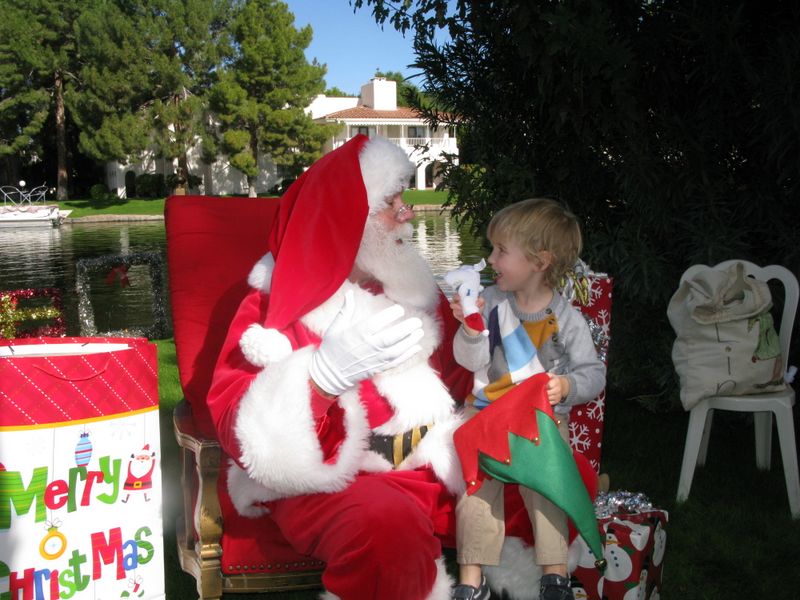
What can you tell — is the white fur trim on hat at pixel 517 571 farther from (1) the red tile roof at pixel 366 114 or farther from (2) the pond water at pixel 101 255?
(1) the red tile roof at pixel 366 114

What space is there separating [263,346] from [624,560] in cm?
127

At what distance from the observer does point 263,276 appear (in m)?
2.32

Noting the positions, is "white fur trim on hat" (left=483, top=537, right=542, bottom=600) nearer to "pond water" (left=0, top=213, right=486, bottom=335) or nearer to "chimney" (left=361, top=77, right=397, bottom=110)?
"pond water" (left=0, top=213, right=486, bottom=335)

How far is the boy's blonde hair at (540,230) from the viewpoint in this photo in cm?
242

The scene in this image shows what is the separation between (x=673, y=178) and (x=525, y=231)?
1.93 metres

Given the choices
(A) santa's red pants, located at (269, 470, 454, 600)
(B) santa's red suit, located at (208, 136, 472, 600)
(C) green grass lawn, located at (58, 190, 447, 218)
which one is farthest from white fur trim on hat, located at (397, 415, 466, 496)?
(C) green grass lawn, located at (58, 190, 447, 218)

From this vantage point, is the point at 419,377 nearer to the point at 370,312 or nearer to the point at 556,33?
the point at 370,312

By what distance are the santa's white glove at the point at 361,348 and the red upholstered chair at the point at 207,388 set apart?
1.57 ft

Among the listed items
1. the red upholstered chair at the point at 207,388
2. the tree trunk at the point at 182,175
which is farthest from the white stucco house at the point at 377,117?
the red upholstered chair at the point at 207,388

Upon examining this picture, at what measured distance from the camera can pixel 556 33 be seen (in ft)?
11.1

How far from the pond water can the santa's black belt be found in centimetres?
107

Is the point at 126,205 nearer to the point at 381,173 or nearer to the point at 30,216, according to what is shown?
the point at 30,216

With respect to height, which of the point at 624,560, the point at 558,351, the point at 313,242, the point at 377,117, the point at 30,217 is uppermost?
the point at 377,117

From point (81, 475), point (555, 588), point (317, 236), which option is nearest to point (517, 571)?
point (555, 588)
